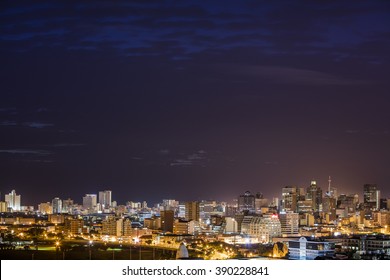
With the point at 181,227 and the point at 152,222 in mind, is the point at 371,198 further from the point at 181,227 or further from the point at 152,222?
the point at 152,222

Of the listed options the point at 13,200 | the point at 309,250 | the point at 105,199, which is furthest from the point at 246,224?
the point at 309,250

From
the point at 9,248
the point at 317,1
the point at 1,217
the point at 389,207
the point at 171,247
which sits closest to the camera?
the point at 317,1

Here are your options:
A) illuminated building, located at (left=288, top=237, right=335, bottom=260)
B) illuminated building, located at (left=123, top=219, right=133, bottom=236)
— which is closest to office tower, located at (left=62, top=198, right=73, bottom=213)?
illuminated building, located at (left=123, top=219, right=133, bottom=236)

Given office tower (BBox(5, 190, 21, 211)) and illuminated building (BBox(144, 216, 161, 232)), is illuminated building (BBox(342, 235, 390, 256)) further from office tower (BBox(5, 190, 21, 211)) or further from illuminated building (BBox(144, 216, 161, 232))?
office tower (BBox(5, 190, 21, 211))

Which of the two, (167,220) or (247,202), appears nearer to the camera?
(167,220)

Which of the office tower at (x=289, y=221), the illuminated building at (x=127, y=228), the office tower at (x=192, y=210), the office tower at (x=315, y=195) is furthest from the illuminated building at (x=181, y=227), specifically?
the office tower at (x=315, y=195)
